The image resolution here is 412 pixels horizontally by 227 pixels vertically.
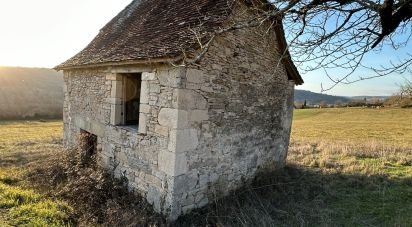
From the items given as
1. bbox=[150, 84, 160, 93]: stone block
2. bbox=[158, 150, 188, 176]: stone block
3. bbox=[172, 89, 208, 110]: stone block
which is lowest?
bbox=[158, 150, 188, 176]: stone block

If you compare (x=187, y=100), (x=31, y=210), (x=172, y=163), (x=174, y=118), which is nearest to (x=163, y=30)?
(x=187, y=100)

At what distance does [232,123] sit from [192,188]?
1813 millimetres

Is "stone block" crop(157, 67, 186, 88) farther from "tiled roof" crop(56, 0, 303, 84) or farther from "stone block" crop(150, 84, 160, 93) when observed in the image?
"tiled roof" crop(56, 0, 303, 84)

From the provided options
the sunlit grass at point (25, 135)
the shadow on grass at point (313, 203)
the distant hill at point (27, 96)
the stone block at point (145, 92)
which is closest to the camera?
the shadow on grass at point (313, 203)

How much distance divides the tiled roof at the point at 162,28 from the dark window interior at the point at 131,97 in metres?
0.81

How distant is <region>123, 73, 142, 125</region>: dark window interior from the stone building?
0.03 metres

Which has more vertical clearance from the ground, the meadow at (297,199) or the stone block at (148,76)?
the stone block at (148,76)

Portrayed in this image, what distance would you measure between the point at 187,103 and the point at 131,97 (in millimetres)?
2966

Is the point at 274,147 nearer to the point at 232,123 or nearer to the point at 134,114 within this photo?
the point at 232,123

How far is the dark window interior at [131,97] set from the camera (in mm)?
7719

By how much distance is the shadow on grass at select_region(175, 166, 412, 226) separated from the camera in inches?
227

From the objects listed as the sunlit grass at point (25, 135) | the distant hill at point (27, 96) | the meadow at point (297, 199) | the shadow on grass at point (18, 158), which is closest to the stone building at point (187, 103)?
the meadow at point (297, 199)

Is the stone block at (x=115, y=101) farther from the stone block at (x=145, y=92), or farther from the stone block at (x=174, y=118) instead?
the stone block at (x=174, y=118)

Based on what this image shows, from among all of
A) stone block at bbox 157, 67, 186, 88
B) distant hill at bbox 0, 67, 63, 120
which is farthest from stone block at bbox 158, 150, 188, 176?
distant hill at bbox 0, 67, 63, 120
